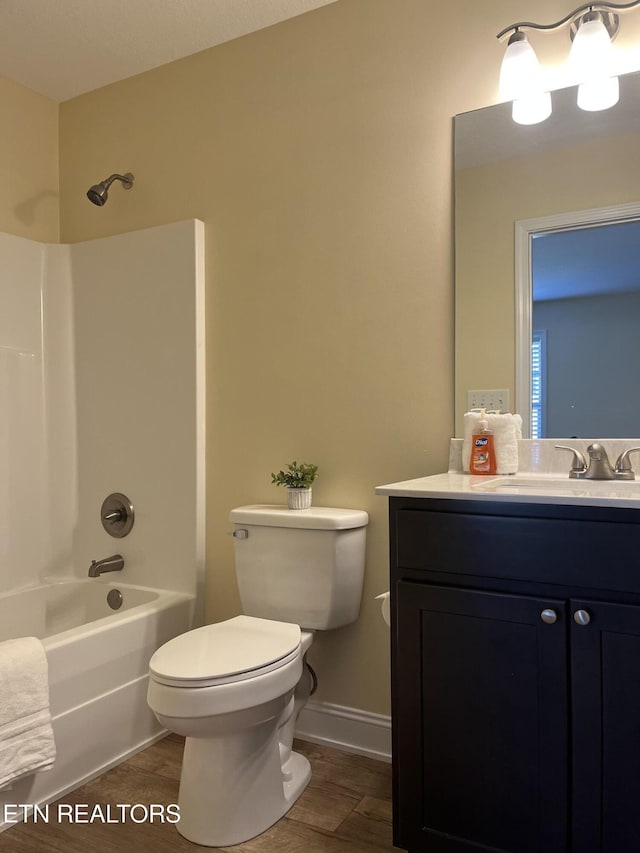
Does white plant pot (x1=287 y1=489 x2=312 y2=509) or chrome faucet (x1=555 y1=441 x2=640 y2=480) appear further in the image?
white plant pot (x1=287 y1=489 x2=312 y2=509)

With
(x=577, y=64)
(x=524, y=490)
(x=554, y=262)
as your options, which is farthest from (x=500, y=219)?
(x=524, y=490)

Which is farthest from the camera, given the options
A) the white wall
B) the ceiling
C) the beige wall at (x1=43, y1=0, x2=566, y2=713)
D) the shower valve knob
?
the shower valve knob

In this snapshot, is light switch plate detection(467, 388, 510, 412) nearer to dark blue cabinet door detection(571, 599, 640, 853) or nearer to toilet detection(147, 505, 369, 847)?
toilet detection(147, 505, 369, 847)

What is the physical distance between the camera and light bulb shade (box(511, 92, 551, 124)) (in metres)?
1.89

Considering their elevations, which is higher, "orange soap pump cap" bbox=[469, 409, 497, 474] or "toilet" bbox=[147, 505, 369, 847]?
"orange soap pump cap" bbox=[469, 409, 497, 474]

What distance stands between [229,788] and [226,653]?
338 millimetres

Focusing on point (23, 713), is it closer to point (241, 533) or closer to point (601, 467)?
point (241, 533)

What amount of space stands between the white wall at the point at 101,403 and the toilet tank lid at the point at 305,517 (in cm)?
40

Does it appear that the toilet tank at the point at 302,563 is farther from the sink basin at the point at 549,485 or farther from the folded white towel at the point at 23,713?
the folded white towel at the point at 23,713

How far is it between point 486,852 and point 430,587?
21.9 inches

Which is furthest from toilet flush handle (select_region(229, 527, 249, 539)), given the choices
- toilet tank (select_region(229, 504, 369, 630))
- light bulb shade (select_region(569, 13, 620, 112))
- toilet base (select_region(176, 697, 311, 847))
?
light bulb shade (select_region(569, 13, 620, 112))

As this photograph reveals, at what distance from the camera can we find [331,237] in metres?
2.24

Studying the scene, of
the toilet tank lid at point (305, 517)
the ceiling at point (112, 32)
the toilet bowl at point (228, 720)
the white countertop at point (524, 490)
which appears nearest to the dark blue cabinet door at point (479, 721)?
the white countertop at point (524, 490)

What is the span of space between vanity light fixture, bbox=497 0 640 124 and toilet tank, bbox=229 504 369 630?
131cm
